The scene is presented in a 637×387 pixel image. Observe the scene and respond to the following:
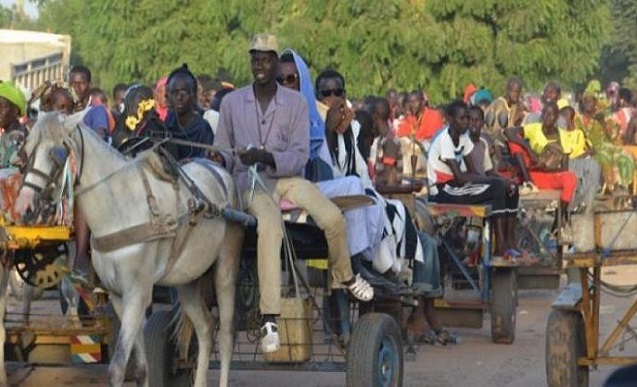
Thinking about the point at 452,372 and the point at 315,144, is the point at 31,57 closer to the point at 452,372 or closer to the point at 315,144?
the point at 452,372

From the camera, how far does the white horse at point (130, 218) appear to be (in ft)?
29.9

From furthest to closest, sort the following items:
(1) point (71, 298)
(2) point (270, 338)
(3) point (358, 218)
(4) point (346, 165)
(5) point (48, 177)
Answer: (1) point (71, 298), (4) point (346, 165), (3) point (358, 218), (2) point (270, 338), (5) point (48, 177)

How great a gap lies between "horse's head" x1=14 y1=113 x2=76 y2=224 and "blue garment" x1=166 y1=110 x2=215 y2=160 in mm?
1509

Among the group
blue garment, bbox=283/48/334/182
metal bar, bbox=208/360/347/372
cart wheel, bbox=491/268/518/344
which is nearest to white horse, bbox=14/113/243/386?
metal bar, bbox=208/360/347/372

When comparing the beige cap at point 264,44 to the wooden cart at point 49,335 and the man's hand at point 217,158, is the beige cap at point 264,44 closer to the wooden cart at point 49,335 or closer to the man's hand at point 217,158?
the man's hand at point 217,158

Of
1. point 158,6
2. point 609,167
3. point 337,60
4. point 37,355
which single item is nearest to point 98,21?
point 158,6

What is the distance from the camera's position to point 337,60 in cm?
3516

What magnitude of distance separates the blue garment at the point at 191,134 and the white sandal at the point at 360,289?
1320 mm

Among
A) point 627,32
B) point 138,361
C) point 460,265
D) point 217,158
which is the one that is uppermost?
point 627,32

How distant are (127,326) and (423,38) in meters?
25.7

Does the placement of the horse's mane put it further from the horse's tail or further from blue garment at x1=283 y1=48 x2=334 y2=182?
blue garment at x1=283 y1=48 x2=334 y2=182

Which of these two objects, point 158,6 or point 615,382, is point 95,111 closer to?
point 615,382

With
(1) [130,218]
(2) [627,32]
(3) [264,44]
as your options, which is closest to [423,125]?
(3) [264,44]

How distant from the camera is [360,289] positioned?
1014cm
